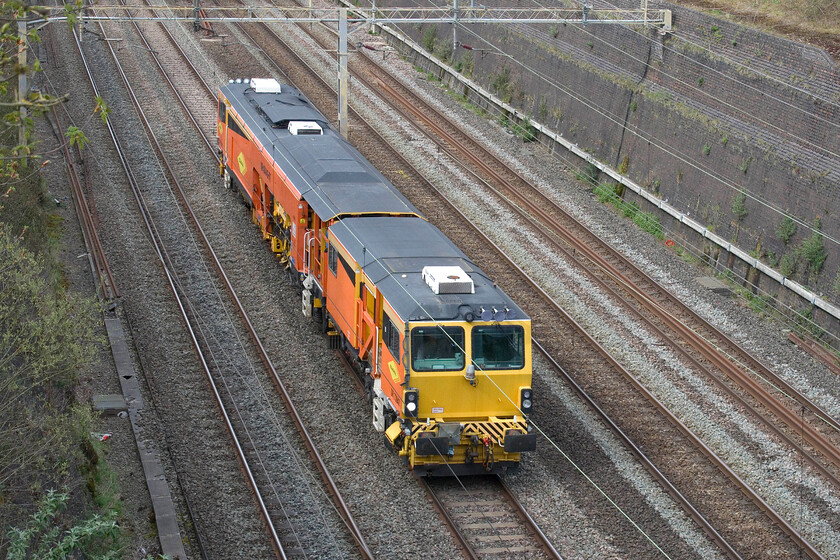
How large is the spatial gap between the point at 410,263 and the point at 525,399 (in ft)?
9.99

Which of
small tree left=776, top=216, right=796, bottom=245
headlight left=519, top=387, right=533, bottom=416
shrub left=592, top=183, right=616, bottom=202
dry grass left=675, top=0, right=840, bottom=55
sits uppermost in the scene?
dry grass left=675, top=0, right=840, bottom=55

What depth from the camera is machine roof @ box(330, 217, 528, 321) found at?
15.1 m

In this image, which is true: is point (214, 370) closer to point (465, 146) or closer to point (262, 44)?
point (465, 146)

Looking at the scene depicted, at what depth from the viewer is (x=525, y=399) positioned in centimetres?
1512

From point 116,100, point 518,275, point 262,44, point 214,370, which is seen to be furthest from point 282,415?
point 262,44

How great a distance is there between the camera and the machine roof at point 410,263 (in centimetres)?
1514

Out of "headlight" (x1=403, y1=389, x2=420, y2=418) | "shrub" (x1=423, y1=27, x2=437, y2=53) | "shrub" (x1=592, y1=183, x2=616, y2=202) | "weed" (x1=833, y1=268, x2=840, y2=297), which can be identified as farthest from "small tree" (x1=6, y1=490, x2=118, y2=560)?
"shrub" (x1=423, y1=27, x2=437, y2=53)

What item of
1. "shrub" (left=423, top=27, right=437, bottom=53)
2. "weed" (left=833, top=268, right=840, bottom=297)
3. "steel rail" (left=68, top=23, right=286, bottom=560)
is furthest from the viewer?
"shrub" (left=423, top=27, right=437, bottom=53)

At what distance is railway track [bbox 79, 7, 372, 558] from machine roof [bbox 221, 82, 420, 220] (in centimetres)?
296

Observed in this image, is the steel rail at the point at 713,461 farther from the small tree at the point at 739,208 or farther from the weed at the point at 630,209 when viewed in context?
the weed at the point at 630,209

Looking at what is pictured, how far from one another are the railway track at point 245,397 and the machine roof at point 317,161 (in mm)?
2960

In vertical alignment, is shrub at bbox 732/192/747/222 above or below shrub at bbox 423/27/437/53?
below

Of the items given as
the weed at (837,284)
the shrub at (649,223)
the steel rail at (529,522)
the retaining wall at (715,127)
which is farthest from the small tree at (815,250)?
the steel rail at (529,522)

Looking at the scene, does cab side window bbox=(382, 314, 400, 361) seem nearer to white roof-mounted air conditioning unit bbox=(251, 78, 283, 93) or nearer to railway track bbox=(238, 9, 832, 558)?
railway track bbox=(238, 9, 832, 558)
